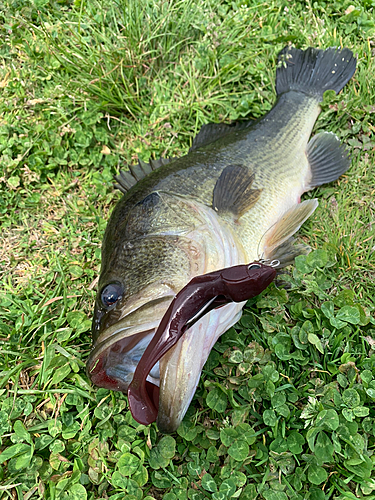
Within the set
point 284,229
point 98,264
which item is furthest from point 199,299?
point 98,264

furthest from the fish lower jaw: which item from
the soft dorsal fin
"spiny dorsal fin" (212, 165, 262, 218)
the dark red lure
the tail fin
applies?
the tail fin

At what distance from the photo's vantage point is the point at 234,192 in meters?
2.40

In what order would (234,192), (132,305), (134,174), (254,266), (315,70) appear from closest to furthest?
1. (254,266)
2. (132,305)
3. (234,192)
4. (134,174)
5. (315,70)

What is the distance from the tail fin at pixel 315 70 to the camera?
10.7 ft

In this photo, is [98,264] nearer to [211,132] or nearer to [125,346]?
[125,346]

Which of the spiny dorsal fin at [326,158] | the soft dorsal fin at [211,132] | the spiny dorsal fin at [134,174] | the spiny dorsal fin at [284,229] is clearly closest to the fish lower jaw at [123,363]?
the spiny dorsal fin at [284,229]

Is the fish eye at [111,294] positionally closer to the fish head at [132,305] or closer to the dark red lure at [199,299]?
the fish head at [132,305]

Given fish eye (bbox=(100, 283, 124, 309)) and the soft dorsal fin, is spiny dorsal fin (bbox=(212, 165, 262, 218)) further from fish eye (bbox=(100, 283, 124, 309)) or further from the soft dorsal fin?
fish eye (bbox=(100, 283, 124, 309))

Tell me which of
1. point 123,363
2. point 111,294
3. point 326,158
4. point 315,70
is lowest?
point 326,158

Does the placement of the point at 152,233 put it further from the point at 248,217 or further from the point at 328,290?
the point at 328,290

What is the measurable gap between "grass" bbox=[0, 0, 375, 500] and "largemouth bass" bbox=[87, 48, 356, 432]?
248 millimetres

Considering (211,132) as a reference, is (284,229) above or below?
below

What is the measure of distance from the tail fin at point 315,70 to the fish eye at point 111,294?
242 centimetres

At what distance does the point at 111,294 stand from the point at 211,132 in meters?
1.80
